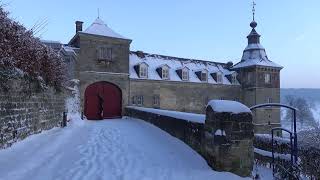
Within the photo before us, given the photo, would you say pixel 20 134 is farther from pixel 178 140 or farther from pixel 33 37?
pixel 178 140

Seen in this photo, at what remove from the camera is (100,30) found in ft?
98.7

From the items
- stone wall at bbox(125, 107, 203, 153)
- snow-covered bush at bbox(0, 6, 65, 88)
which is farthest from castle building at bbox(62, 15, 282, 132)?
snow-covered bush at bbox(0, 6, 65, 88)

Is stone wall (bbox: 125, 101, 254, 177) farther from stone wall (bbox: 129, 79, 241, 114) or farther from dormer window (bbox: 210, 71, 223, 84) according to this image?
dormer window (bbox: 210, 71, 223, 84)

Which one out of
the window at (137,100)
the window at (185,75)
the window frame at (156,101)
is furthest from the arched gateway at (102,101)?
the window at (185,75)

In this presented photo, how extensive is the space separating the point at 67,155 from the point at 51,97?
6.02 m

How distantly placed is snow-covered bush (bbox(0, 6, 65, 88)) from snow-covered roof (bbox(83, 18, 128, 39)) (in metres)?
16.0

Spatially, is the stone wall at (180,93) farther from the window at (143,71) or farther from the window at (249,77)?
the window at (249,77)

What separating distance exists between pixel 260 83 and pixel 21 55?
3312 cm

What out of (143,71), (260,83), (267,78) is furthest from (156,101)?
(267,78)

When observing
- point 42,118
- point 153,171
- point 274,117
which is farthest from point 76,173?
point 274,117

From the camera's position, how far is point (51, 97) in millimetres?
14008

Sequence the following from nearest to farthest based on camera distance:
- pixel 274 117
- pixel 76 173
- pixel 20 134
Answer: pixel 76 173, pixel 20 134, pixel 274 117

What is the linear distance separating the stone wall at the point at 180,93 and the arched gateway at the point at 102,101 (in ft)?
5.52

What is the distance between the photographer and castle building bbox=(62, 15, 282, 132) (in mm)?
29250
